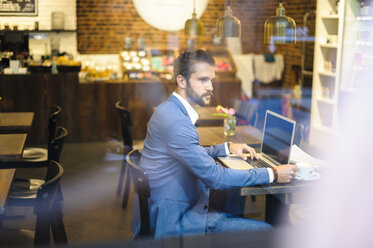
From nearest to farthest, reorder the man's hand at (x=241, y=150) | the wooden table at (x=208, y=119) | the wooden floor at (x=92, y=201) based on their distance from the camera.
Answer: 1. the man's hand at (x=241, y=150)
2. the wooden floor at (x=92, y=201)
3. the wooden table at (x=208, y=119)

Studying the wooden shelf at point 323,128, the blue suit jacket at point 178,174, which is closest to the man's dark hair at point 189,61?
the blue suit jacket at point 178,174

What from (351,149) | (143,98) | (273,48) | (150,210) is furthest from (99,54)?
(351,149)

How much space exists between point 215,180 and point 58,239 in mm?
1088

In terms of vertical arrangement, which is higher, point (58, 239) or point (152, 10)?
point (152, 10)

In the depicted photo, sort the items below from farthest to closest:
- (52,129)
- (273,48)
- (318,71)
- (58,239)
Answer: (273,48) → (318,71) → (52,129) → (58,239)

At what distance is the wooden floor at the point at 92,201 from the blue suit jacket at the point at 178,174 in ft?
1.84

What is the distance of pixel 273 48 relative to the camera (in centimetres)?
838

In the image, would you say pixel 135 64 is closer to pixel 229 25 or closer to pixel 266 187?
pixel 229 25

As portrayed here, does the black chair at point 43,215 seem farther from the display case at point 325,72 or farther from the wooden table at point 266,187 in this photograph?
the display case at point 325,72

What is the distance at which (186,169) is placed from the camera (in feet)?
7.54

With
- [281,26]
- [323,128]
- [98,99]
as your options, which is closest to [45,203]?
[281,26]

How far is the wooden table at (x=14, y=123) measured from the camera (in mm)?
3754

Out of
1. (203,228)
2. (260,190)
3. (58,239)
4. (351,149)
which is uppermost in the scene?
(351,149)

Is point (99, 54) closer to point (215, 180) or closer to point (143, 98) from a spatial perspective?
point (143, 98)
